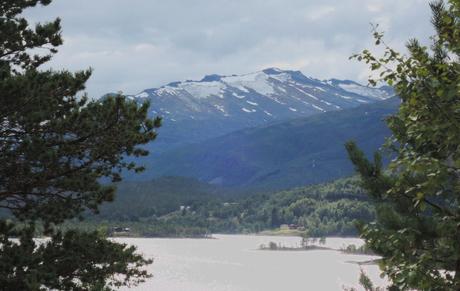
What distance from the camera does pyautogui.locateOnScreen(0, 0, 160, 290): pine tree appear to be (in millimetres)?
19344

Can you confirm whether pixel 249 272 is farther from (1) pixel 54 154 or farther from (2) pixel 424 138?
(2) pixel 424 138

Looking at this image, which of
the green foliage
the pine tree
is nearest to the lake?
the pine tree

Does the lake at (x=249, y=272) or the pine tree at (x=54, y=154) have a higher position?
the pine tree at (x=54, y=154)

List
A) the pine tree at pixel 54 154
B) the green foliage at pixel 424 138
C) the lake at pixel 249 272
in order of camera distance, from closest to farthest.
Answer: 1. the green foliage at pixel 424 138
2. the pine tree at pixel 54 154
3. the lake at pixel 249 272

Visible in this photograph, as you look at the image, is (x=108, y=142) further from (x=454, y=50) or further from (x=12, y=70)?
(x=454, y=50)

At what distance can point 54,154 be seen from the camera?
65.0 ft

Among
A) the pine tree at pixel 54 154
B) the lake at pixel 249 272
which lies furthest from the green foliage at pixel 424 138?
the lake at pixel 249 272

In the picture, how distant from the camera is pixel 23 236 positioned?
21.2 metres

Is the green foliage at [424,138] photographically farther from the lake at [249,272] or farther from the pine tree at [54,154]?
the lake at [249,272]

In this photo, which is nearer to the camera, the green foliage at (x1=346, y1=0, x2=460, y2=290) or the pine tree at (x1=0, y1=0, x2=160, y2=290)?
the green foliage at (x1=346, y1=0, x2=460, y2=290)

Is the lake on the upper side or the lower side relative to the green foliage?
lower

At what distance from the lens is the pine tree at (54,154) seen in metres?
19.3

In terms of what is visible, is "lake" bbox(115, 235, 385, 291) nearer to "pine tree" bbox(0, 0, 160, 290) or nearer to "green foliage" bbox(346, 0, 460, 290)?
"pine tree" bbox(0, 0, 160, 290)

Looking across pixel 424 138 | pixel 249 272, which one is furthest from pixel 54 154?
pixel 249 272
